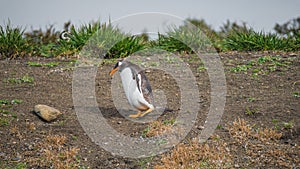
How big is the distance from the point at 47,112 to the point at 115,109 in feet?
3.85

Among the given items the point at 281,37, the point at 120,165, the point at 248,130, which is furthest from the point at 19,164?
the point at 281,37

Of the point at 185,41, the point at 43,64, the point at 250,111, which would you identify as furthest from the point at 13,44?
the point at 250,111

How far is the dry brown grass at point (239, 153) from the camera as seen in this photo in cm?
605

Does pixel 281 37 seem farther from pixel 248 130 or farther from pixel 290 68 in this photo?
pixel 248 130

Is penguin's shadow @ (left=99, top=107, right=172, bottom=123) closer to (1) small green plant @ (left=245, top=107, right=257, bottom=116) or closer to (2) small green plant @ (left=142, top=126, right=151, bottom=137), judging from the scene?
(2) small green plant @ (left=142, top=126, right=151, bottom=137)

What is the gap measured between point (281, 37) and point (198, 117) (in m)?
5.85

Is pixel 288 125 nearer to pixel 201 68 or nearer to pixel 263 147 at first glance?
pixel 263 147

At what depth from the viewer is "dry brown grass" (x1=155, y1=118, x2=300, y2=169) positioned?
6.05m

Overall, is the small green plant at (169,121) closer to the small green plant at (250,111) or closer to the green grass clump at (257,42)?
the small green plant at (250,111)

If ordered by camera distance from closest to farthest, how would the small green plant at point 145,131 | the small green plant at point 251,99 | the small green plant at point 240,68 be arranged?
the small green plant at point 145,131
the small green plant at point 251,99
the small green plant at point 240,68

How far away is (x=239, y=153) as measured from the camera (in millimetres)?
6285

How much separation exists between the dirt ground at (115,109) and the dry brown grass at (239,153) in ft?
0.20

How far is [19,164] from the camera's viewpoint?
6.30 meters

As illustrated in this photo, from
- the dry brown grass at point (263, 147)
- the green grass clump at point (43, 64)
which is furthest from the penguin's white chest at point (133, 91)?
the green grass clump at point (43, 64)
